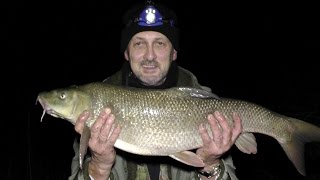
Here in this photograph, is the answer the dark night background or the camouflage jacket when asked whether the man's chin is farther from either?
the dark night background

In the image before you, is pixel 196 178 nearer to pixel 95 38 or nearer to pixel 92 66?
pixel 92 66

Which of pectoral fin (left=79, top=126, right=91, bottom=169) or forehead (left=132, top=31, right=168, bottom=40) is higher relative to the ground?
forehead (left=132, top=31, right=168, bottom=40)

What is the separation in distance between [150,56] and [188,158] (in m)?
0.89

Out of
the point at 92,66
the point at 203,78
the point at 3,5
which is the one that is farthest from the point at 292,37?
the point at 3,5

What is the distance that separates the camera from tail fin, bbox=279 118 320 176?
113 inches

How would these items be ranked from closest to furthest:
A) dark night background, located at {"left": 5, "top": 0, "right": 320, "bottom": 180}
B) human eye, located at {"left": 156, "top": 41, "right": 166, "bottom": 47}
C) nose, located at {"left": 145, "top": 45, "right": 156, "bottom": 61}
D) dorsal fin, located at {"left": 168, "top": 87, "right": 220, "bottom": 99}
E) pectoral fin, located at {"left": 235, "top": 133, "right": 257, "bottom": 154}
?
dorsal fin, located at {"left": 168, "top": 87, "right": 220, "bottom": 99}
pectoral fin, located at {"left": 235, "top": 133, "right": 257, "bottom": 154}
nose, located at {"left": 145, "top": 45, "right": 156, "bottom": 61}
human eye, located at {"left": 156, "top": 41, "right": 166, "bottom": 47}
dark night background, located at {"left": 5, "top": 0, "right": 320, "bottom": 180}

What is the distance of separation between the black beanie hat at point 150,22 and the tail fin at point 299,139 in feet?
3.90

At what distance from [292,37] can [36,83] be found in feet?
42.4

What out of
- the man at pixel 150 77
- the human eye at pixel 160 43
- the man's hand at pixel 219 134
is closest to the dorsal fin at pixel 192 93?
the man's hand at pixel 219 134

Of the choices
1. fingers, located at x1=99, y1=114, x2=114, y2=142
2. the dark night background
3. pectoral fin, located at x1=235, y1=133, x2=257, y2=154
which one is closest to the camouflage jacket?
pectoral fin, located at x1=235, y1=133, x2=257, y2=154

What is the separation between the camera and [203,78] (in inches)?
706

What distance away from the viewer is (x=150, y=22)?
333cm

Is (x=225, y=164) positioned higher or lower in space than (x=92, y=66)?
higher

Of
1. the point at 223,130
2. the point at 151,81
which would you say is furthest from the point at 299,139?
the point at 151,81
